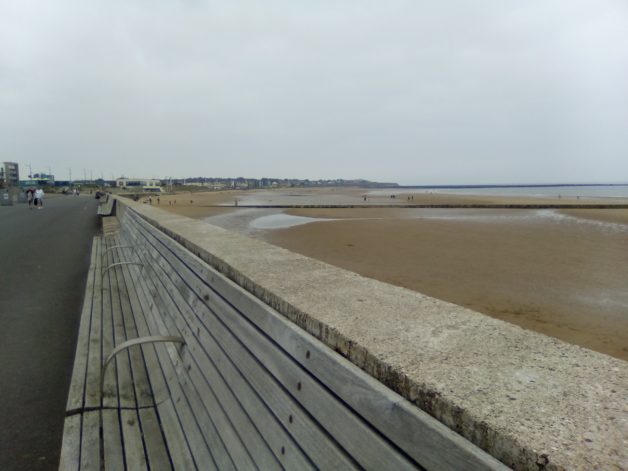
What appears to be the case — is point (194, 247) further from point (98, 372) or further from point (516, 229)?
point (516, 229)

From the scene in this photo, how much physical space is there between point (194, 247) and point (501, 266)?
11.1 metres

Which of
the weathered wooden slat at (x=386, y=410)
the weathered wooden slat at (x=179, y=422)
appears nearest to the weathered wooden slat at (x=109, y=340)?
the weathered wooden slat at (x=179, y=422)

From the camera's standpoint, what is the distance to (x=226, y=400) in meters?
1.80

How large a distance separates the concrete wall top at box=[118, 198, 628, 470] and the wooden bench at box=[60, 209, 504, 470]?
0.20 feet

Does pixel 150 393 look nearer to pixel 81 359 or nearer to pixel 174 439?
pixel 174 439

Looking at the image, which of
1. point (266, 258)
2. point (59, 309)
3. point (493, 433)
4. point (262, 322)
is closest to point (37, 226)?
point (59, 309)

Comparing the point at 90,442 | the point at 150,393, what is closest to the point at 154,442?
the point at 90,442

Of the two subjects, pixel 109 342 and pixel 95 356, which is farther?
pixel 109 342

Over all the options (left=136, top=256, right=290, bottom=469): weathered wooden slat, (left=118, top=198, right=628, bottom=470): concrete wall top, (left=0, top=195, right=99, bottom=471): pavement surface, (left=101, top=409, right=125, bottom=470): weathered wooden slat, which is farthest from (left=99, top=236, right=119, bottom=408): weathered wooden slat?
(left=118, top=198, right=628, bottom=470): concrete wall top

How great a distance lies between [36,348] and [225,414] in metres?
4.10

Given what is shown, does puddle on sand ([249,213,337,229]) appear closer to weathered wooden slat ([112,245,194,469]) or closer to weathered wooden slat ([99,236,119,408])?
weathered wooden slat ([99,236,119,408])

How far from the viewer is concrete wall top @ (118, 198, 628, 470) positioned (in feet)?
2.68

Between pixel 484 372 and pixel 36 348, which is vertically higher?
pixel 484 372

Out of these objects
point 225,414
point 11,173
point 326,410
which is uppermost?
point 11,173
